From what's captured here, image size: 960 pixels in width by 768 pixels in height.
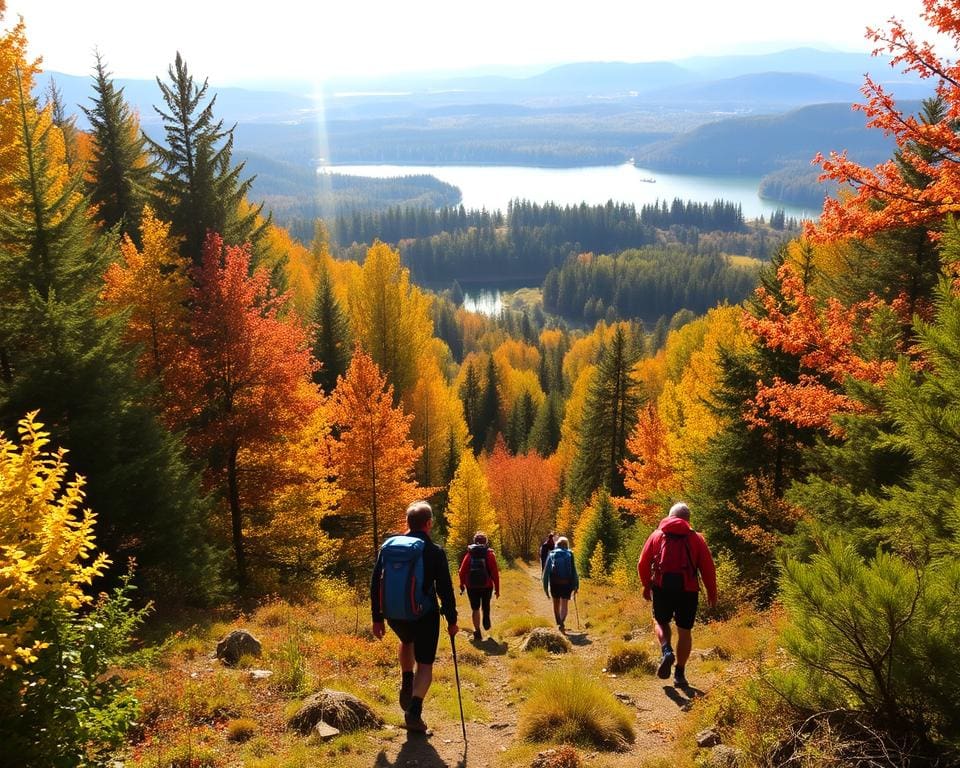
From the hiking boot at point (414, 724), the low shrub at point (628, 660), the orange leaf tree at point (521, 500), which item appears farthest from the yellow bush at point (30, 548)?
the orange leaf tree at point (521, 500)

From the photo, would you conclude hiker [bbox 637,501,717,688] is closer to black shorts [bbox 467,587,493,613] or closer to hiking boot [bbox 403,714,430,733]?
hiking boot [bbox 403,714,430,733]

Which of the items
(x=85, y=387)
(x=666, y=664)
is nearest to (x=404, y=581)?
(x=666, y=664)

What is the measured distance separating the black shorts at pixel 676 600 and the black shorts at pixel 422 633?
312 cm

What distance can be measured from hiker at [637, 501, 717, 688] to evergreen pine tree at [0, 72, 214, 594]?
9801mm

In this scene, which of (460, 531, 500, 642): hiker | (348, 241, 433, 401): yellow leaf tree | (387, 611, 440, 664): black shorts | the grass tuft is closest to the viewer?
the grass tuft

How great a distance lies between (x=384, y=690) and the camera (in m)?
8.77

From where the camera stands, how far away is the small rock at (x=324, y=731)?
696 centimetres

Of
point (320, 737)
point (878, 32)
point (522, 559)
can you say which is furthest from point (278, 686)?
point (522, 559)

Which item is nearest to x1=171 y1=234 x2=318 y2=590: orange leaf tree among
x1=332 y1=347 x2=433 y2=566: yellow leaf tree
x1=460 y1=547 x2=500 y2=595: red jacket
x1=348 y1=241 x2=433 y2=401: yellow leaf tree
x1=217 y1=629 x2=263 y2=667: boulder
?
x1=332 y1=347 x2=433 y2=566: yellow leaf tree

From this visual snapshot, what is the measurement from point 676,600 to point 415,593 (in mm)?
3697

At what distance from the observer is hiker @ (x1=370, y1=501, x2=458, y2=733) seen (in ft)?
22.8

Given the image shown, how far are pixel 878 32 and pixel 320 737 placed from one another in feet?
35.9

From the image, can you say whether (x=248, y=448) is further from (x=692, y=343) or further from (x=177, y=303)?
(x=692, y=343)

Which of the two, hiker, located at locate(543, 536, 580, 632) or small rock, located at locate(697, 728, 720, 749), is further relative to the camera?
hiker, located at locate(543, 536, 580, 632)
